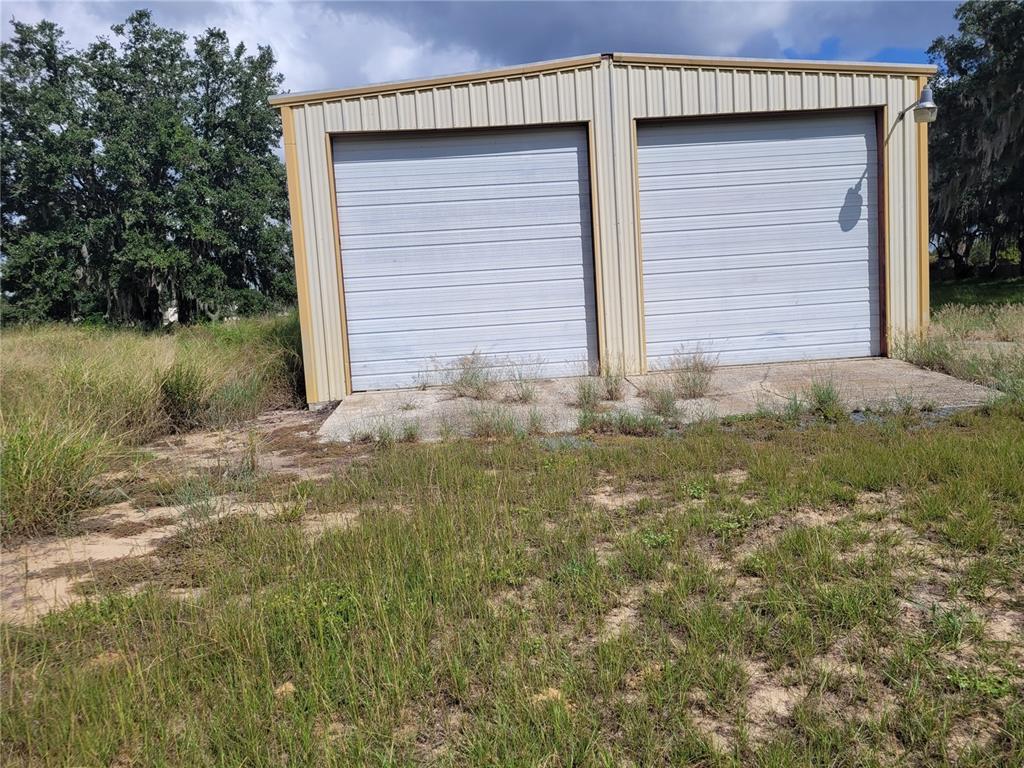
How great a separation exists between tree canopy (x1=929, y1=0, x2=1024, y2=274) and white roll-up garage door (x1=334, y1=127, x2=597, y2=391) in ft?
53.5

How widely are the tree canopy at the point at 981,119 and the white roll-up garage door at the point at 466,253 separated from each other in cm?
1631

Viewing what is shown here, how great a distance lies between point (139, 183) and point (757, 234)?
22.7 metres

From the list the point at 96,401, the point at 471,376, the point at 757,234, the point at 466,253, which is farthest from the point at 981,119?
the point at 96,401

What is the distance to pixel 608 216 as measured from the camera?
29.4 feet

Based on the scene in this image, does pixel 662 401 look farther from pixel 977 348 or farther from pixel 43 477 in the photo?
pixel 43 477

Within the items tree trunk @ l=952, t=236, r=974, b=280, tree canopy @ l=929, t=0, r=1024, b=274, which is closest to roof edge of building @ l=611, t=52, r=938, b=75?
tree canopy @ l=929, t=0, r=1024, b=274

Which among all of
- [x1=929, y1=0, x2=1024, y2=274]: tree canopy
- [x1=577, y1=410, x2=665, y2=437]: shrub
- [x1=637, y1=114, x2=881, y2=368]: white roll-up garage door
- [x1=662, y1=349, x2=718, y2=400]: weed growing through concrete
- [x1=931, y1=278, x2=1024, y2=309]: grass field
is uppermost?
[x1=929, y1=0, x2=1024, y2=274]: tree canopy

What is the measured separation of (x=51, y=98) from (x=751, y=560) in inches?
1122

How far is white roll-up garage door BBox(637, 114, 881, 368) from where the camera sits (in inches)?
365

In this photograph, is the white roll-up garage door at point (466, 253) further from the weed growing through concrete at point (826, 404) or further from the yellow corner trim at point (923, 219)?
the yellow corner trim at point (923, 219)

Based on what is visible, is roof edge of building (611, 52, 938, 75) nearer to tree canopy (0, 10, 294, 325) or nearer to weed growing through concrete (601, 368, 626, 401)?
weed growing through concrete (601, 368, 626, 401)

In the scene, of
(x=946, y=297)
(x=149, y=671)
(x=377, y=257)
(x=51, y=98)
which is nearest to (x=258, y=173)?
(x=51, y=98)

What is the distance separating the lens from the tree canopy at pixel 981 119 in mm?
19875

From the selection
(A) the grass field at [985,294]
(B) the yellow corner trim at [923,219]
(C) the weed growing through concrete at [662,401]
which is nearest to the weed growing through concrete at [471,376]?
(C) the weed growing through concrete at [662,401]
